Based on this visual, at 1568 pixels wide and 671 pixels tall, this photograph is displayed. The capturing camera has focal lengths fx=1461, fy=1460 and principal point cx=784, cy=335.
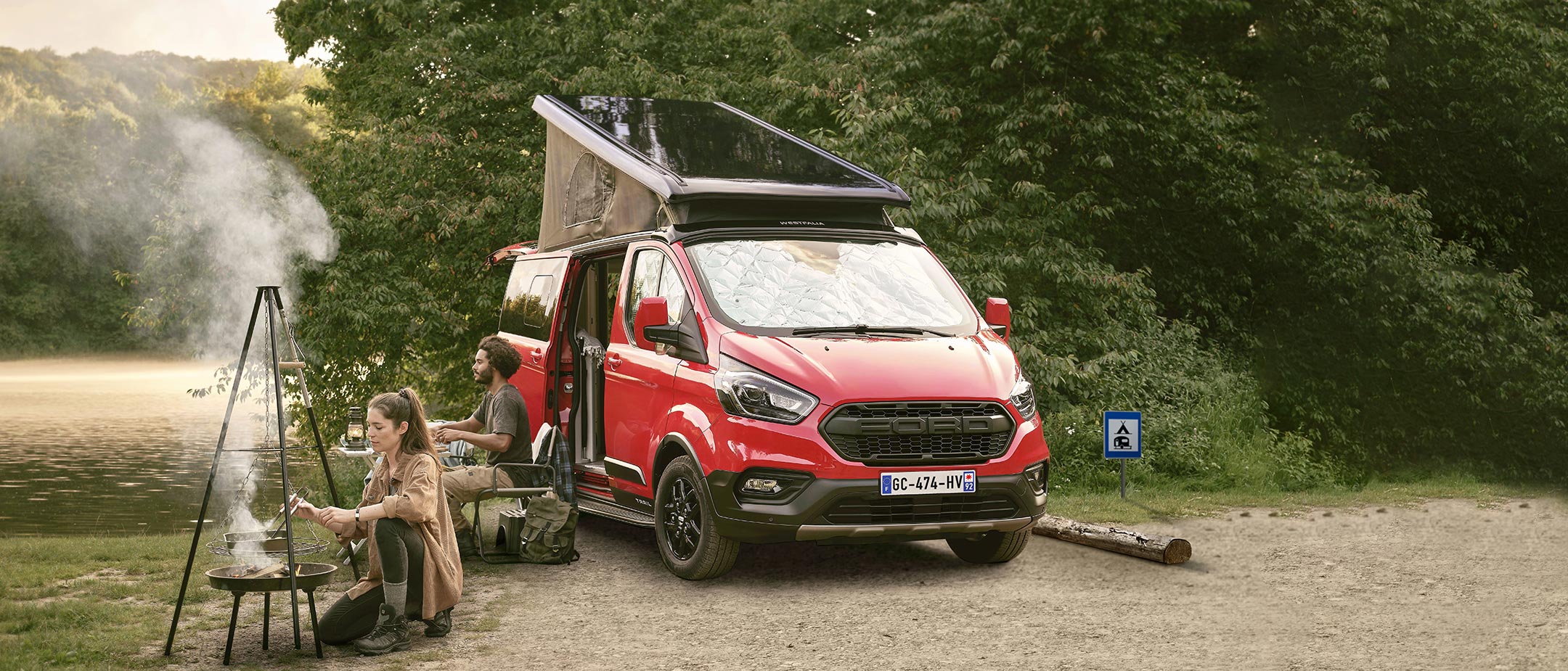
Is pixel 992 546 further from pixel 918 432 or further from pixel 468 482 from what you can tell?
pixel 468 482

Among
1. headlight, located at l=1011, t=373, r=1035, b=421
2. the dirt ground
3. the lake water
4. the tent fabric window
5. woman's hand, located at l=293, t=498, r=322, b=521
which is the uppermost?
the tent fabric window

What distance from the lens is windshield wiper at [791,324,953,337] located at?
8742mm

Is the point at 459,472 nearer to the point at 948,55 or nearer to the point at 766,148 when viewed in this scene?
the point at 766,148

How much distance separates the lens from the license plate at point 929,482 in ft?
27.1

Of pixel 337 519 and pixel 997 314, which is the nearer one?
pixel 337 519

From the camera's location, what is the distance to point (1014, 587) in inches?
337

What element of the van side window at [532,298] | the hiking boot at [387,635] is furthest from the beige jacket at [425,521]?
the van side window at [532,298]

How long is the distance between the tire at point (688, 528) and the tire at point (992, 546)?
1587 millimetres

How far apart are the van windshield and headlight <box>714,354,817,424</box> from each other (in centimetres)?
41

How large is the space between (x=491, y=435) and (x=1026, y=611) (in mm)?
3636

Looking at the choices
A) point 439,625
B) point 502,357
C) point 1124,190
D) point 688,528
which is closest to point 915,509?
point 688,528

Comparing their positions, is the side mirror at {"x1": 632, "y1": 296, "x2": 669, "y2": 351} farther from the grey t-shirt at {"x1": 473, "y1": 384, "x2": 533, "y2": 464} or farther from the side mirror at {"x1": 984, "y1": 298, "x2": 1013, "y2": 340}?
the side mirror at {"x1": 984, "y1": 298, "x2": 1013, "y2": 340}

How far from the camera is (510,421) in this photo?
9.47 meters

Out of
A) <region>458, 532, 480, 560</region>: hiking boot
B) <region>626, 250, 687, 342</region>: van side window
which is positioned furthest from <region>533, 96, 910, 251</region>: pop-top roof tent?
<region>458, 532, 480, 560</region>: hiking boot
